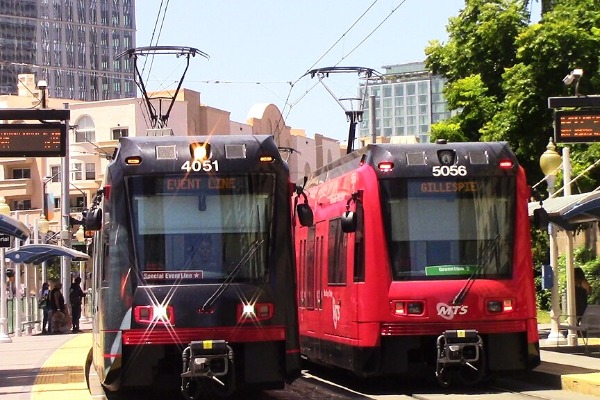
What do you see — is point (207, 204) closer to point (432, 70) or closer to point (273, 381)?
point (273, 381)

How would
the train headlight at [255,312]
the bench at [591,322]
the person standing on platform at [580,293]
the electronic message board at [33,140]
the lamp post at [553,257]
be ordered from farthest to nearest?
the person standing on platform at [580,293]
the lamp post at [553,257]
the bench at [591,322]
the electronic message board at [33,140]
the train headlight at [255,312]

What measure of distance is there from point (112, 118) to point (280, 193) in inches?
3600

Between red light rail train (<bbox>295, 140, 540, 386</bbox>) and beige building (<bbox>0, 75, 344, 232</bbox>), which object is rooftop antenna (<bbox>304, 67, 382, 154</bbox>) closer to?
red light rail train (<bbox>295, 140, 540, 386</bbox>)

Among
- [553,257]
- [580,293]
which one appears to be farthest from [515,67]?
[553,257]

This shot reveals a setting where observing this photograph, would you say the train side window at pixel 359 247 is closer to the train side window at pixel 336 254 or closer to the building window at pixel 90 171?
the train side window at pixel 336 254

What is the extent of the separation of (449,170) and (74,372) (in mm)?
6776

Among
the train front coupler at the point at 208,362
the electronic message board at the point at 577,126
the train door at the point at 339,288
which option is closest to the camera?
the train front coupler at the point at 208,362

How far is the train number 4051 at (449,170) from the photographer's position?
1659cm

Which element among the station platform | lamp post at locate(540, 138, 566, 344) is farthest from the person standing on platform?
lamp post at locate(540, 138, 566, 344)

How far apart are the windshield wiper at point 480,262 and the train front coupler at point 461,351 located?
1.29ft

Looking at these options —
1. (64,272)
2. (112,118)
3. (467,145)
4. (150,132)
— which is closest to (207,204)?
(467,145)

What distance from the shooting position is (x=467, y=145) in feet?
55.8

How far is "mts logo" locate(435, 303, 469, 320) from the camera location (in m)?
16.2

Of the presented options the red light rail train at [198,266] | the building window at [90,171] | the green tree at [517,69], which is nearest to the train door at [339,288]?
the red light rail train at [198,266]
